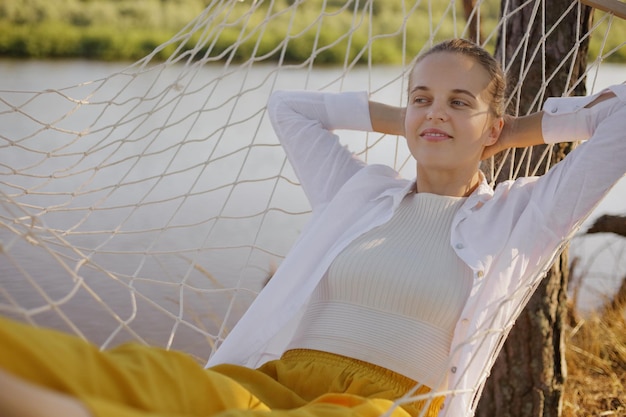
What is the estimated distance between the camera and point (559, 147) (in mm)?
2277

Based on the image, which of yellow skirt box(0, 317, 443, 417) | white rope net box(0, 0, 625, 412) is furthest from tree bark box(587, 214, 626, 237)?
yellow skirt box(0, 317, 443, 417)

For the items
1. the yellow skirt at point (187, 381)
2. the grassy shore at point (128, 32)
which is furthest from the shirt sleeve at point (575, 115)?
the grassy shore at point (128, 32)

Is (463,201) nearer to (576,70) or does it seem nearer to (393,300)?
(393,300)

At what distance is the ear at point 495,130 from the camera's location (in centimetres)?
176

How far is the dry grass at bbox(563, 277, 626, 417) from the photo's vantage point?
9.21 ft

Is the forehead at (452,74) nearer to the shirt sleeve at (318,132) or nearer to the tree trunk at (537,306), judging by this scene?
the shirt sleeve at (318,132)

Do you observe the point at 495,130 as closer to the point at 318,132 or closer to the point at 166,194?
the point at 318,132

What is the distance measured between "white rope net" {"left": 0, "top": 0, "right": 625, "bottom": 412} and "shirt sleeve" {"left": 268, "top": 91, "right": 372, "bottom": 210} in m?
0.13

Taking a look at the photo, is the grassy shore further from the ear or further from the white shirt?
the ear

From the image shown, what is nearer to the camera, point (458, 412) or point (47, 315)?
point (458, 412)

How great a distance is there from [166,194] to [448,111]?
344 cm

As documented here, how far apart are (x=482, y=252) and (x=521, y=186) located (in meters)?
0.18

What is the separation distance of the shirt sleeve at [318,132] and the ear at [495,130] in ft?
0.91

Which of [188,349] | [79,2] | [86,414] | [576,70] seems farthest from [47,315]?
[79,2]
